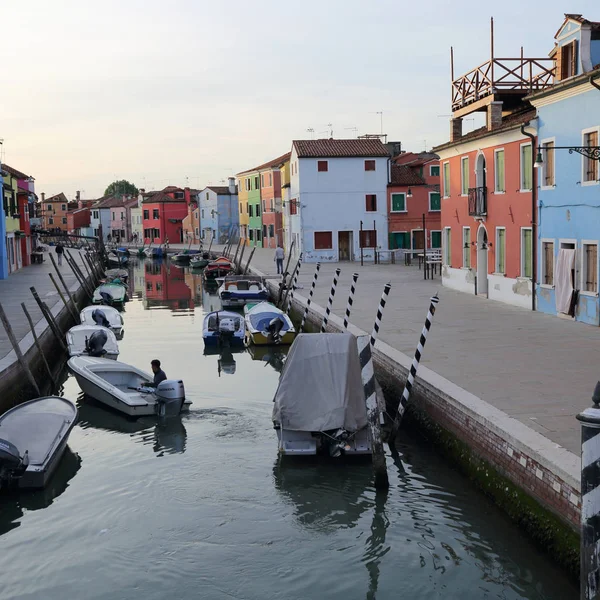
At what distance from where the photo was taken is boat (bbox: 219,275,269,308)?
33062 millimetres

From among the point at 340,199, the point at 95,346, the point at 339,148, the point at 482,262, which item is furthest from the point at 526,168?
the point at 339,148

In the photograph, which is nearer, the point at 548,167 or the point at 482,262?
the point at 548,167

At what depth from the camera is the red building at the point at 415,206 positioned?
4959 centimetres

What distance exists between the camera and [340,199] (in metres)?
49.6

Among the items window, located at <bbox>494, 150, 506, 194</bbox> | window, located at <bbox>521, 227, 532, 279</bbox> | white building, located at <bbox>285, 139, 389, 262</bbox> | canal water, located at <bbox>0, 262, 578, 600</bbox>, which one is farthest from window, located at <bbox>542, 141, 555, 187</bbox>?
white building, located at <bbox>285, 139, 389, 262</bbox>

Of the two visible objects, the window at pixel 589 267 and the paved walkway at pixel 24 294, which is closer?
the window at pixel 589 267

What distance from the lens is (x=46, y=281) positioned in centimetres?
3938

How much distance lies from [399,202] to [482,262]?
922 inches

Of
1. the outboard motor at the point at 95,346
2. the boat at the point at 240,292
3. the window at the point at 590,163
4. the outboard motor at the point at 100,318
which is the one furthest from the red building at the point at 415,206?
the outboard motor at the point at 95,346

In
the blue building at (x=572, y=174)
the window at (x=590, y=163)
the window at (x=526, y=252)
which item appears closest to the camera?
the window at (x=590, y=163)

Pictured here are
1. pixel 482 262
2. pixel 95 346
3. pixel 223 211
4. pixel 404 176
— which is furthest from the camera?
pixel 223 211

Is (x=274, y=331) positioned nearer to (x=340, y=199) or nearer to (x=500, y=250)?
(x=500, y=250)

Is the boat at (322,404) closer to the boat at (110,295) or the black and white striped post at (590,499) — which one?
the black and white striped post at (590,499)

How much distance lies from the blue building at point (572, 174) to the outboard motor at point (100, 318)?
1352 centimetres
